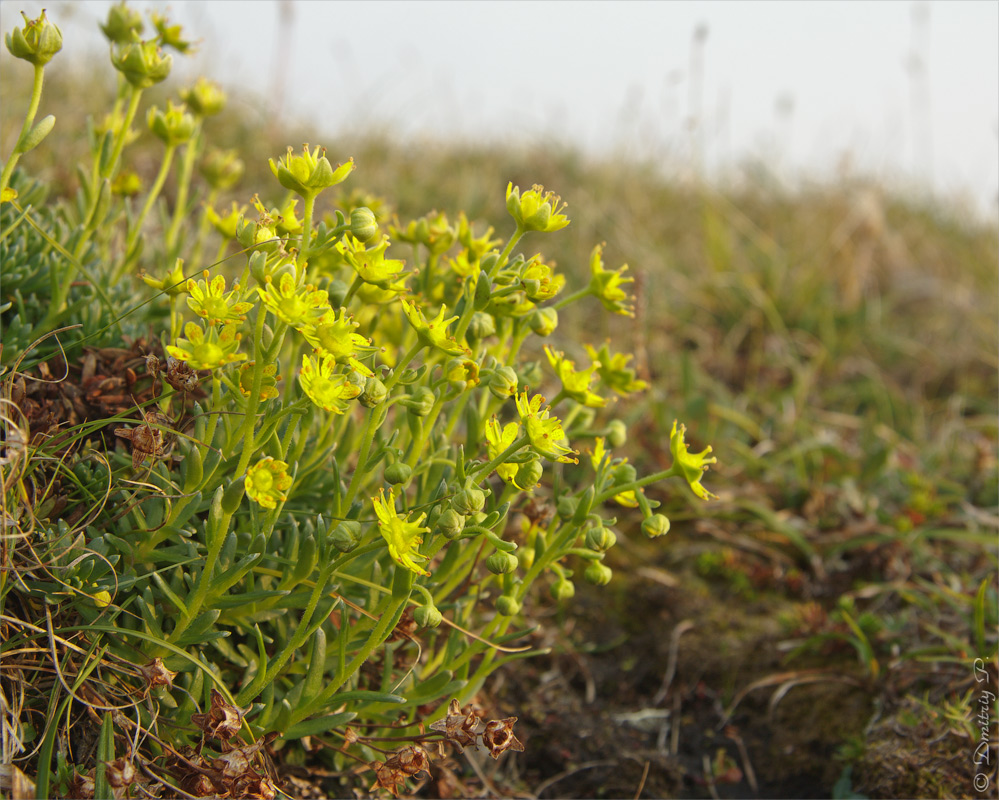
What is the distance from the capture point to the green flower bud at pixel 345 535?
4.59 ft

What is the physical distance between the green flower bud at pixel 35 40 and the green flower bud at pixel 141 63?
0.29 metres

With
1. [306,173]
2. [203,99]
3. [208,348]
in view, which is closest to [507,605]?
[208,348]

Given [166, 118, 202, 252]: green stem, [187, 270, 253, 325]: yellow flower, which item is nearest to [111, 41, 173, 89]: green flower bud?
[166, 118, 202, 252]: green stem

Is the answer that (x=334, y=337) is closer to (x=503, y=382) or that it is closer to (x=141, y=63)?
(x=503, y=382)

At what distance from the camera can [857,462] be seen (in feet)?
10.7

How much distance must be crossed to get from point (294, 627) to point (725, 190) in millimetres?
6303

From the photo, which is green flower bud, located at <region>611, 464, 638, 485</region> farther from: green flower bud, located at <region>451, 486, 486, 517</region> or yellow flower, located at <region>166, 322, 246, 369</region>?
yellow flower, located at <region>166, 322, 246, 369</region>

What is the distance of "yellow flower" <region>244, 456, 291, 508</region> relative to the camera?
52.8 inches

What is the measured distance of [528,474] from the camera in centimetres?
143

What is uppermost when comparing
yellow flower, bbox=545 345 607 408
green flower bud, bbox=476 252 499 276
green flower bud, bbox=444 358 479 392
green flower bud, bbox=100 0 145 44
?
green flower bud, bbox=100 0 145 44

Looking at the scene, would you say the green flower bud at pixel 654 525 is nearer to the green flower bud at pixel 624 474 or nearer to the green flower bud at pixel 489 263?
the green flower bud at pixel 624 474

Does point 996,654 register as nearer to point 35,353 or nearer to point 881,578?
point 881,578

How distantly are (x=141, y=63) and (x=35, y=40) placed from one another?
13.0 inches

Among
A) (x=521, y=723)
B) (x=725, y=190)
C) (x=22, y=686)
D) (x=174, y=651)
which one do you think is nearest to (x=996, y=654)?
(x=521, y=723)
